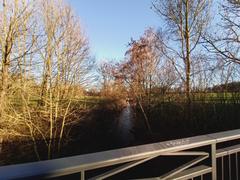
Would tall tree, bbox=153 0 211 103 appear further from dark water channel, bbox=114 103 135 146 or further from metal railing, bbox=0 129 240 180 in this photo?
metal railing, bbox=0 129 240 180

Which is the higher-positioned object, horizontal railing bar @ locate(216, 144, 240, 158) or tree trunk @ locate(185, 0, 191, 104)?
tree trunk @ locate(185, 0, 191, 104)

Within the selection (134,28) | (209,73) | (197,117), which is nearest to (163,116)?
(197,117)

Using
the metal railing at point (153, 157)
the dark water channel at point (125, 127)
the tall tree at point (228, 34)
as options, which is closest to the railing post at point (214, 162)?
the metal railing at point (153, 157)

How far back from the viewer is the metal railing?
0.74 m

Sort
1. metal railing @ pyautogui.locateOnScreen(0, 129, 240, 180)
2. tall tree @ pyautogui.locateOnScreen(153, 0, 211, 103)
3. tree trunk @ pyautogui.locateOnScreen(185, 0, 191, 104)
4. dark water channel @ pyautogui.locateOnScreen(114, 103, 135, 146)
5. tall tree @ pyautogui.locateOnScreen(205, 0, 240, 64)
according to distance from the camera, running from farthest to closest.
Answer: dark water channel @ pyautogui.locateOnScreen(114, 103, 135, 146), tall tree @ pyautogui.locateOnScreen(153, 0, 211, 103), tree trunk @ pyautogui.locateOnScreen(185, 0, 191, 104), tall tree @ pyautogui.locateOnScreen(205, 0, 240, 64), metal railing @ pyautogui.locateOnScreen(0, 129, 240, 180)

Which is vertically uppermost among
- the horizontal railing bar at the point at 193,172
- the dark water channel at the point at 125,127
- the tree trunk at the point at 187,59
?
the tree trunk at the point at 187,59

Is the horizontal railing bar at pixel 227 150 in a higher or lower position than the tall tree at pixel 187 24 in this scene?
lower

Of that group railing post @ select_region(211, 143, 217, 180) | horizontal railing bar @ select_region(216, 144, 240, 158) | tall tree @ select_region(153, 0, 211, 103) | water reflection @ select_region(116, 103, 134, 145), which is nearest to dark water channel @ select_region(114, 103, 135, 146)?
water reflection @ select_region(116, 103, 134, 145)

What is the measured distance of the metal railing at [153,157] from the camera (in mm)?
738

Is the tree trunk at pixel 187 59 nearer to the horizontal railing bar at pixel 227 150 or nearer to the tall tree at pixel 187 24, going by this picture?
the tall tree at pixel 187 24

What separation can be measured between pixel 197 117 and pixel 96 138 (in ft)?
16.2

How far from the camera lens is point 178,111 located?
30.3 feet

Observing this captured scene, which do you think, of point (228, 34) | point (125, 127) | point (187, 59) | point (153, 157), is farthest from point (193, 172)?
point (125, 127)

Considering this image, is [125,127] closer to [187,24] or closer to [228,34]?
[187,24]
